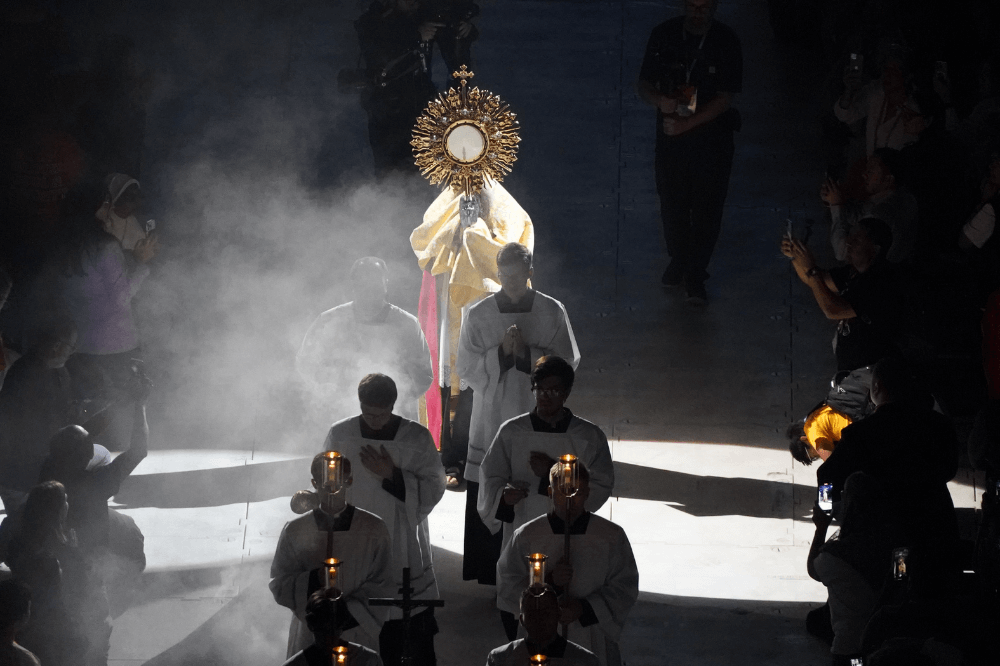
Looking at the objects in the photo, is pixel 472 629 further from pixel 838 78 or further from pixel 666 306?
pixel 838 78

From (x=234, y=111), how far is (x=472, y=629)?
7.25m

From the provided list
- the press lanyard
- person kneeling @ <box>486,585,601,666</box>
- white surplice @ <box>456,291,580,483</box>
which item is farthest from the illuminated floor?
the press lanyard

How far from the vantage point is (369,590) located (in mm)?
5781

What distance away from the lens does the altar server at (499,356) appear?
7602mm

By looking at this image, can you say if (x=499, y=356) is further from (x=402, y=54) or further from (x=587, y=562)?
(x=402, y=54)

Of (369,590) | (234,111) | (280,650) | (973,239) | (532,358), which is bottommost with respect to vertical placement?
(280,650)

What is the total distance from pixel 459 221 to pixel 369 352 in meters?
1.11

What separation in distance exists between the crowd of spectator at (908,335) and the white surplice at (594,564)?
0.90 m

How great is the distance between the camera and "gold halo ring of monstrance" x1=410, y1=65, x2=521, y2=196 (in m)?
8.43

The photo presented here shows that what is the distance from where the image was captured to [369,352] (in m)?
8.00

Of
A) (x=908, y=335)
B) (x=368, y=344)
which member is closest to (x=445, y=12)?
(x=368, y=344)

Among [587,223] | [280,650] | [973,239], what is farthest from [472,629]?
[587,223]

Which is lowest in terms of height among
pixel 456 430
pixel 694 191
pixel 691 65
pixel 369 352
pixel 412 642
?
pixel 412 642

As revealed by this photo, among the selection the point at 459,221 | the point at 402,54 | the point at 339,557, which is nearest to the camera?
the point at 339,557
